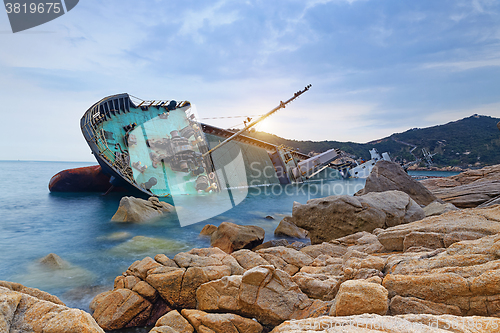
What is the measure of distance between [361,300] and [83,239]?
45.1 feet

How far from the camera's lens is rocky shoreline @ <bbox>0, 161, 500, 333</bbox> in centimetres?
229

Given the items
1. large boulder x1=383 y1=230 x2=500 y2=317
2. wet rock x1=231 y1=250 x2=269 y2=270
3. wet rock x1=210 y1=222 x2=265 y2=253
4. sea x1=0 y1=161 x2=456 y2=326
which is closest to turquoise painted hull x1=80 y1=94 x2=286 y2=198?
sea x1=0 y1=161 x2=456 y2=326

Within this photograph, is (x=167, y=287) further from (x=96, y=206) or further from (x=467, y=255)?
(x=96, y=206)

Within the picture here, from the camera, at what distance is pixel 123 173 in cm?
1878

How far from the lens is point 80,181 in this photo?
84.1 feet

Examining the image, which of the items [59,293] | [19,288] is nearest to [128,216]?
[59,293]

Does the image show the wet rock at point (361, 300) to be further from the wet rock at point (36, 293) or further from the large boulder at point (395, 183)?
the large boulder at point (395, 183)

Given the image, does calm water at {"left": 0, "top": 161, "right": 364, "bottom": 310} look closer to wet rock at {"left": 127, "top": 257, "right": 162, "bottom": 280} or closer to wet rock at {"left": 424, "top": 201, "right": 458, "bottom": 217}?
wet rock at {"left": 127, "top": 257, "right": 162, "bottom": 280}

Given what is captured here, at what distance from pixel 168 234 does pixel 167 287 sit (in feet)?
26.2

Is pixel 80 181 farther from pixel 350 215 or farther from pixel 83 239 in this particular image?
pixel 350 215

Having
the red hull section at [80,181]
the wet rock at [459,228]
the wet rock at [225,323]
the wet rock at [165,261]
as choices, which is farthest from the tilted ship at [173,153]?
the wet rock at [459,228]

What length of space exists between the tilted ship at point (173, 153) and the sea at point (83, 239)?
13.1 feet

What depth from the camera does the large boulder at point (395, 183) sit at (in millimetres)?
12047

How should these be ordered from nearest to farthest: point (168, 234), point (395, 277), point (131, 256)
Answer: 1. point (395, 277)
2. point (131, 256)
3. point (168, 234)
